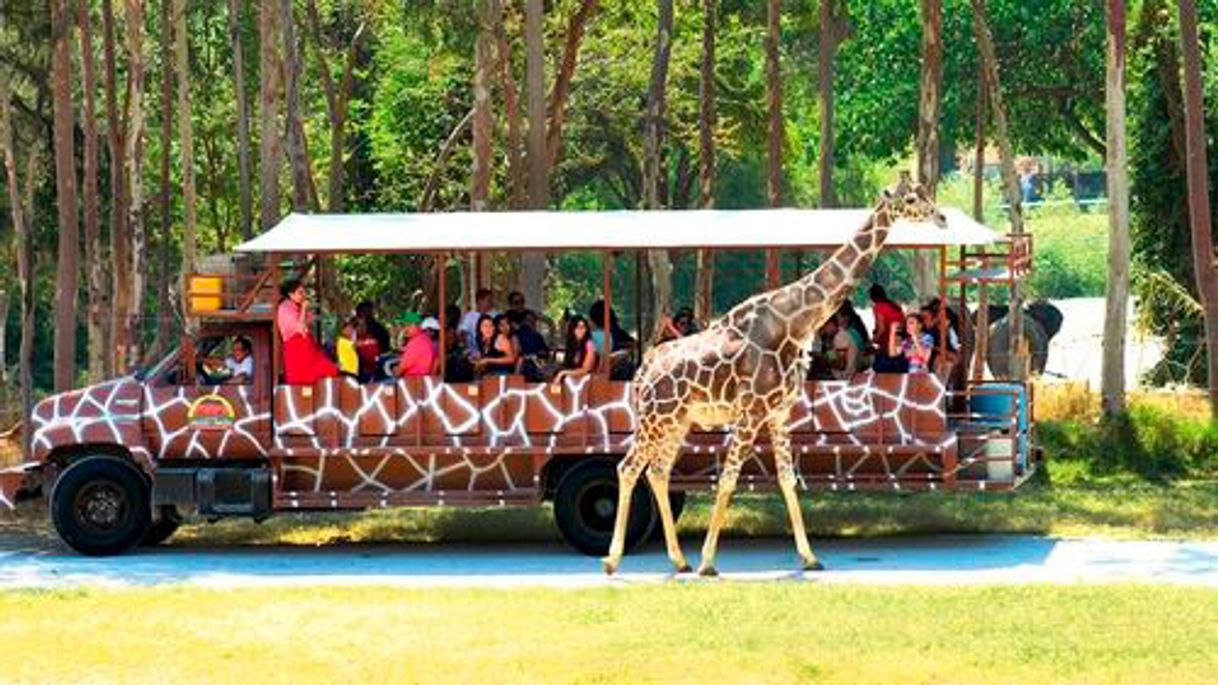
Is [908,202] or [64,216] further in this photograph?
[64,216]

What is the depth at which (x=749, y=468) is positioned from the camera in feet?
71.3

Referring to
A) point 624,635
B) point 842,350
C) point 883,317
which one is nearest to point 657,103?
point 883,317

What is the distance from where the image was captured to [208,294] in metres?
21.7

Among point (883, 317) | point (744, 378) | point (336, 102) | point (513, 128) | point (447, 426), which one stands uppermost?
point (336, 102)

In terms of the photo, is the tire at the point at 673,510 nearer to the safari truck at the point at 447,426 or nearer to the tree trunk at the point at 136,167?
A: the safari truck at the point at 447,426

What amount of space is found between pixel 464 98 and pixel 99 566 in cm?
2576

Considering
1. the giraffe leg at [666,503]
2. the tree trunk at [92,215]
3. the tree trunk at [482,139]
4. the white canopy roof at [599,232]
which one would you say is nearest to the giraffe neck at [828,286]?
the white canopy roof at [599,232]

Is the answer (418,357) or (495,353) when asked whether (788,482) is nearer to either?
(495,353)

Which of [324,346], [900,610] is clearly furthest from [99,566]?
[900,610]

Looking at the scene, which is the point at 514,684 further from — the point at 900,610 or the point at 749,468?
the point at 749,468

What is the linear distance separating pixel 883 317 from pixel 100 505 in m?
6.84

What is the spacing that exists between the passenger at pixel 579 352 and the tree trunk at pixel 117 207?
1437 centimetres

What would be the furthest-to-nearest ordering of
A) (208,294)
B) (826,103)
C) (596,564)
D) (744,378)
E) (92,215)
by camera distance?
(826,103) < (92,215) < (208,294) < (596,564) < (744,378)

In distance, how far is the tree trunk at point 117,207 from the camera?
118 feet
